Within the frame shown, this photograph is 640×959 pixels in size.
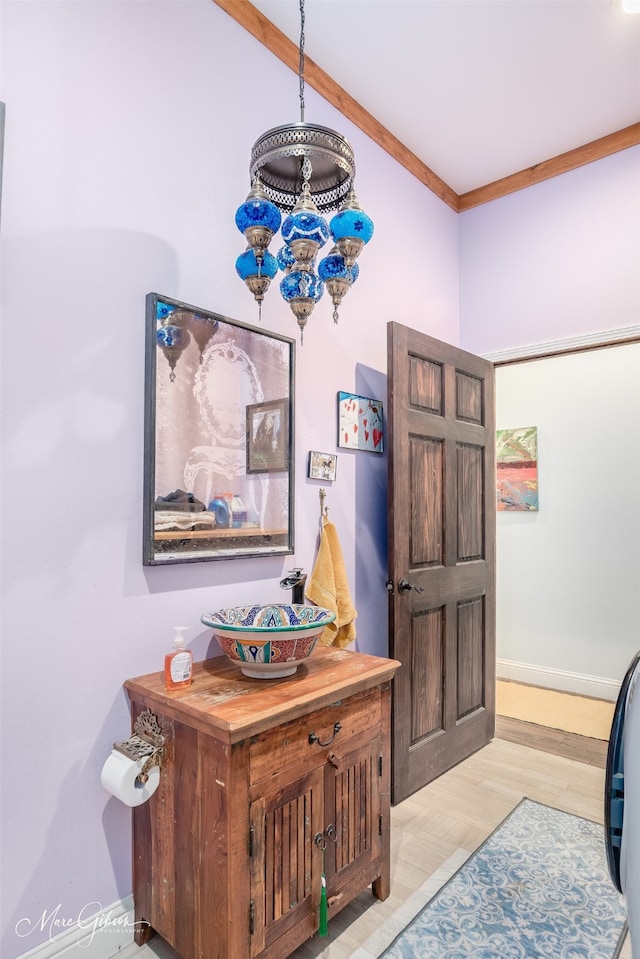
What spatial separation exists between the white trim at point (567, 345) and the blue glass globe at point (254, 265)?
5.98 ft

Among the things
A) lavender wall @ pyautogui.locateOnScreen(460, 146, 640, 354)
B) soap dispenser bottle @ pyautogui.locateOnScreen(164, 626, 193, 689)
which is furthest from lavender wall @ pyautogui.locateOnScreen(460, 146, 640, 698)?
soap dispenser bottle @ pyautogui.locateOnScreen(164, 626, 193, 689)

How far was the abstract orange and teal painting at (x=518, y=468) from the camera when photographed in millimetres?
4105

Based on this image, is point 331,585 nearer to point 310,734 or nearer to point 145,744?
point 310,734

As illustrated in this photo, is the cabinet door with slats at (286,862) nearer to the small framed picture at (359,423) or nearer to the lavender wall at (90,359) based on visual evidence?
the lavender wall at (90,359)

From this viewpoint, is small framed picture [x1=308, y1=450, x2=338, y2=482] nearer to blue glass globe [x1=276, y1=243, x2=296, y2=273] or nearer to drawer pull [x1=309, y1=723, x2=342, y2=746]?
blue glass globe [x1=276, y1=243, x2=296, y2=273]

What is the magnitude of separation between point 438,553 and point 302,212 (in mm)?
1672

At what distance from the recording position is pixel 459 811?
2258 millimetres

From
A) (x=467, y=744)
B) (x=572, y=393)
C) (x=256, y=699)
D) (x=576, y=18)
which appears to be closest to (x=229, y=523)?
(x=256, y=699)

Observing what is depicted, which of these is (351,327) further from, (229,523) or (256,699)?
(256,699)

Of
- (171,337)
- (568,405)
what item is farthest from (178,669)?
(568,405)

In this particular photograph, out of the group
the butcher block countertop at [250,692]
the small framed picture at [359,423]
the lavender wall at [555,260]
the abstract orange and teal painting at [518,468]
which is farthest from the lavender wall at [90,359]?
the abstract orange and teal painting at [518,468]

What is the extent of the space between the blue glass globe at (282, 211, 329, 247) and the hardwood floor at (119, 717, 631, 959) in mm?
1979

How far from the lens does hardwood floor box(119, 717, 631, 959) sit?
1591 millimetres

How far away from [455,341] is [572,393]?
125cm
